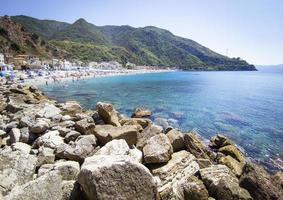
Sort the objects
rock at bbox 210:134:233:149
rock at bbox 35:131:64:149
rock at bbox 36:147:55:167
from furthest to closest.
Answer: rock at bbox 210:134:233:149 < rock at bbox 35:131:64:149 < rock at bbox 36:147:55:167

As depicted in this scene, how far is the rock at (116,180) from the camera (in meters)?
5.03

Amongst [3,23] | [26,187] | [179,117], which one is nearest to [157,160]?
[26,187]

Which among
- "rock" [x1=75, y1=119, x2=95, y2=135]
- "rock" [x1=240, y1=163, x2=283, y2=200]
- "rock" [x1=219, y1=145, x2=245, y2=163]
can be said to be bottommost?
"rock" [x1=219, y1=145, x2=245, y2=163]

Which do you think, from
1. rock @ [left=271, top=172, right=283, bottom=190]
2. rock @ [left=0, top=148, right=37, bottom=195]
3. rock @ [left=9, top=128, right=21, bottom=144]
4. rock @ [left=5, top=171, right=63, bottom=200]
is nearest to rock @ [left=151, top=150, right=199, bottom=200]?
rock @ [left=5, top=171, right=63, bottom=200]

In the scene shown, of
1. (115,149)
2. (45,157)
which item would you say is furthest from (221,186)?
(45,157)

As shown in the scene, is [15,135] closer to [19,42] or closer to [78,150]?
[78,150]

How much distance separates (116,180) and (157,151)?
107 inches

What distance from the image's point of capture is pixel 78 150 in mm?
7992

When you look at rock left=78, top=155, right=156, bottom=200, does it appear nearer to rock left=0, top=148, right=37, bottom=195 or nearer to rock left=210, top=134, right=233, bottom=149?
rock left=0, top=148, right=37, bottom=195

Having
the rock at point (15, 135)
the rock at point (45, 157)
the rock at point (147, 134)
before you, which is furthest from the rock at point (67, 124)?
the rock at point (147, 134)

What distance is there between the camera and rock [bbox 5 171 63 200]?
5.07m

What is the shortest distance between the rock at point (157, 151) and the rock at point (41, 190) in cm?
292

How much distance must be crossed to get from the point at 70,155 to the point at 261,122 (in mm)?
23010

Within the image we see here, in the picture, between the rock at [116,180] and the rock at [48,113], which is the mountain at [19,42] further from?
the rock at [116,180]
